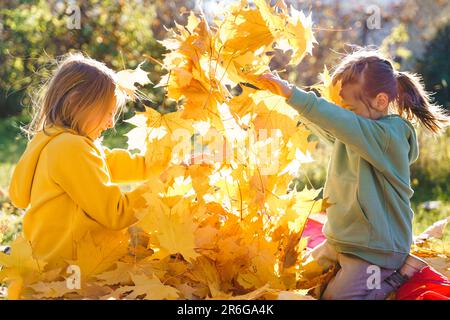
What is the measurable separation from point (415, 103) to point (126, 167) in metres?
1.21

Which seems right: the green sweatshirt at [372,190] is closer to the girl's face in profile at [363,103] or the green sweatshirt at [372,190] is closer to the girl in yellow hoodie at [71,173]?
the girl's face in profile at [363,103]

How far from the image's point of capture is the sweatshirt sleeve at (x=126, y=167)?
256cm

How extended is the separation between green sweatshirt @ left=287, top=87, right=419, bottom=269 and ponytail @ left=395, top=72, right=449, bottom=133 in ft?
0.56

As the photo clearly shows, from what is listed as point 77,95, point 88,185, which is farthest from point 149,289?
point 77,95

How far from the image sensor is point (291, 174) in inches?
92.2

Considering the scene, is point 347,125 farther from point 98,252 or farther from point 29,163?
point 29,163

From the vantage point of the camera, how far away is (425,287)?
231 cm

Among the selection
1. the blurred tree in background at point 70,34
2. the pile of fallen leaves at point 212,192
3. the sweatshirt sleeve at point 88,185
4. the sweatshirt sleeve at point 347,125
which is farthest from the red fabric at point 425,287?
the blurred tree in background at point 70,34

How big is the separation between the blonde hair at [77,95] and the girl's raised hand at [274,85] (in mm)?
598

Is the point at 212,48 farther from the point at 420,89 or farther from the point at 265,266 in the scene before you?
the point at 420,89

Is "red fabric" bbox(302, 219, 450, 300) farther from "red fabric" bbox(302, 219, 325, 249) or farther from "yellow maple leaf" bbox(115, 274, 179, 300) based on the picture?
"yellow maple leaf" bbox(115, 274, 179, 300)

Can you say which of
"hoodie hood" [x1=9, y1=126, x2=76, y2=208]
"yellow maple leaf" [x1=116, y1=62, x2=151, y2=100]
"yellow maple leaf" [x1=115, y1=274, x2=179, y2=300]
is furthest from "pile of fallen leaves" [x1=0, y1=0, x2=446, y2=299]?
"hoodie hood" [x1=9, y1=126, x2=76, y2=208]

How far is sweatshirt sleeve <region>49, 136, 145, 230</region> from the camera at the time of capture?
87.3 inches

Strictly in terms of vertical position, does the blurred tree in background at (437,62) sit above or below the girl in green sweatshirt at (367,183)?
below
